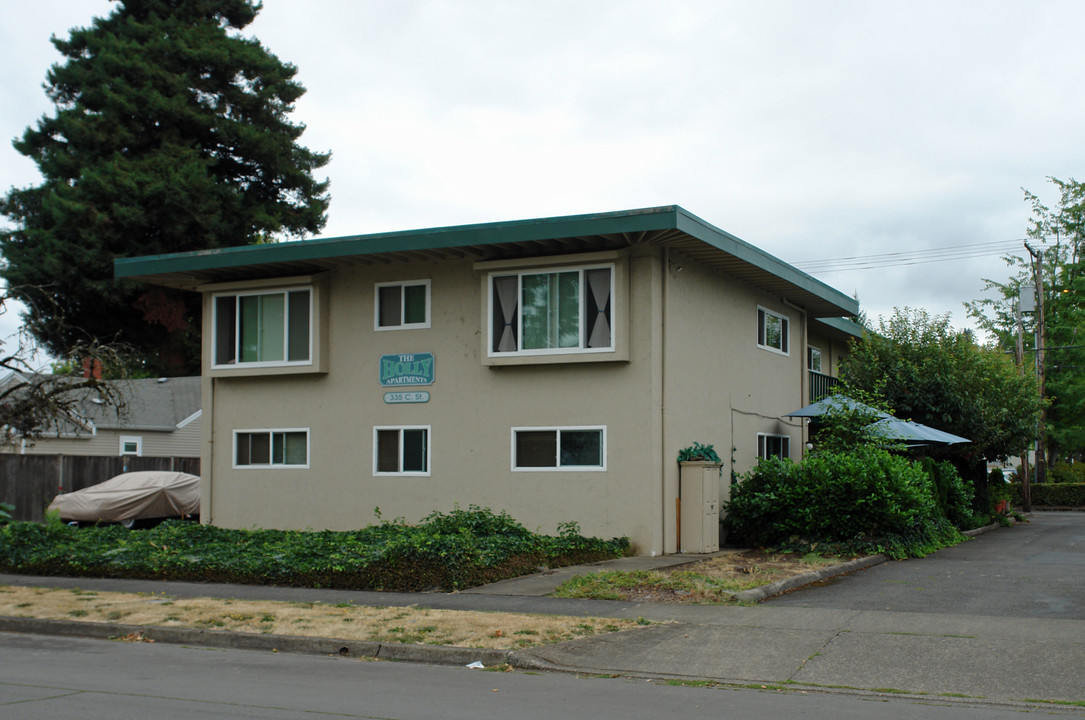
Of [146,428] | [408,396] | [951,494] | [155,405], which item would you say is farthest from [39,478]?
[951,494]

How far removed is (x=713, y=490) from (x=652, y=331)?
303cm

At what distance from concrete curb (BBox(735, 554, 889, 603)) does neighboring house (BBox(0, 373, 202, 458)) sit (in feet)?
88.8

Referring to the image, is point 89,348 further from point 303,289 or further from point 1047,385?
point 1047,385

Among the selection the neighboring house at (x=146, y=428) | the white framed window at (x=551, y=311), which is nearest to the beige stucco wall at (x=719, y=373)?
the white framed window at (x=551, y=311)

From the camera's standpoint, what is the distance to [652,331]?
58.9 ft

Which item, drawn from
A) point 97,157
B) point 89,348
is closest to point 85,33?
point 97,157

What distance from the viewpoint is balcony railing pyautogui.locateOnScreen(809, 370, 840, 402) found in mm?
26656

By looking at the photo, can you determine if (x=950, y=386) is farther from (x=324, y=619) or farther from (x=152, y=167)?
(x=152, y=167)

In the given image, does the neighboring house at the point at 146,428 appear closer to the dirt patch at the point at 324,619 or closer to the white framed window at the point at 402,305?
the white framed window at the point at 402,305

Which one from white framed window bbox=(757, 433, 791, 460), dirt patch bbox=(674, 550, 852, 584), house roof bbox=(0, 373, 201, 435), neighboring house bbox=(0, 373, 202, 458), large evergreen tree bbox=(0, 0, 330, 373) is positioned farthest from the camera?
house roof bbox=(0, 373, 201, 435)

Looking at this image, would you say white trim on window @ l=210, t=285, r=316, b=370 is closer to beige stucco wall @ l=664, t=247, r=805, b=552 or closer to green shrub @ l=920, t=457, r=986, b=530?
beige stucco wall @ l=664, t=247, r=805, b=552

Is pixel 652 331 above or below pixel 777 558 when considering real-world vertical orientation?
above

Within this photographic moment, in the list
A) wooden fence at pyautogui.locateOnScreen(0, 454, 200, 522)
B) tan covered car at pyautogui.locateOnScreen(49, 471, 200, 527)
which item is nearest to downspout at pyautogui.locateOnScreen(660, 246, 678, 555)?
tan covered car at pyautogui.locateOnScreen(49, 471, 200, 527)

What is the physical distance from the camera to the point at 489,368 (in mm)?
19406
